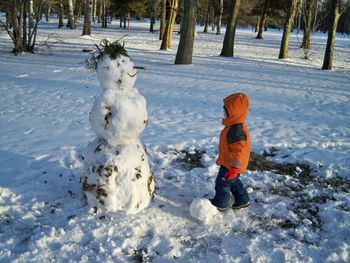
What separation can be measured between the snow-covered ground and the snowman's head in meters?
1.41

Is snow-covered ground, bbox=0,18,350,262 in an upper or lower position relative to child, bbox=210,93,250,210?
lower

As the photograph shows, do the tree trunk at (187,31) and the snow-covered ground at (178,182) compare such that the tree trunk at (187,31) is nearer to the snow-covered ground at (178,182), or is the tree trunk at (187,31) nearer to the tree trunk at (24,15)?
the snow-covered ground at (178,182)

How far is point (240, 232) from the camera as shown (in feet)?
11.0

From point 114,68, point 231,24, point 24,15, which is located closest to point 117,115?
point 114,68

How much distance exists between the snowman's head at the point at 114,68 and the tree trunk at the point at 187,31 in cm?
877

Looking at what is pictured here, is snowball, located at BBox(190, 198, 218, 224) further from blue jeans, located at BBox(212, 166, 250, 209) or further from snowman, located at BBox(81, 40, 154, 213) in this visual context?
snowman, located at BBox(81, 40, 154, 213)

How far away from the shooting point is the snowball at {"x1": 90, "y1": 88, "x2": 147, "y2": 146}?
10.5 ft

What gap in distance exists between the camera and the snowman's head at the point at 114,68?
3.21 meters

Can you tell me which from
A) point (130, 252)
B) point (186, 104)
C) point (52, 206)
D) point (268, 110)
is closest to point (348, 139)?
point (268, 110)

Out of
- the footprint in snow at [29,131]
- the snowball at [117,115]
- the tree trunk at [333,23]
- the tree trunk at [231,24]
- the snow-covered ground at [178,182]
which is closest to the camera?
the snow-covered ground at [178,182]

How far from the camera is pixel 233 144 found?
3.41 m

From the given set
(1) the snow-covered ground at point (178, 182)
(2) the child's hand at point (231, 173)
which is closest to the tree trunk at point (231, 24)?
(1) the snow-covered ground at point (178, 182)

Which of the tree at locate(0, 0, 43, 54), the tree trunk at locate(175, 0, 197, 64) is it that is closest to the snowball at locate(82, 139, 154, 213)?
the tree trunk at locate(175, 0, 197, 64)

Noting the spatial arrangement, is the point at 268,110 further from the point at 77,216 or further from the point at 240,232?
the point at 77,216
